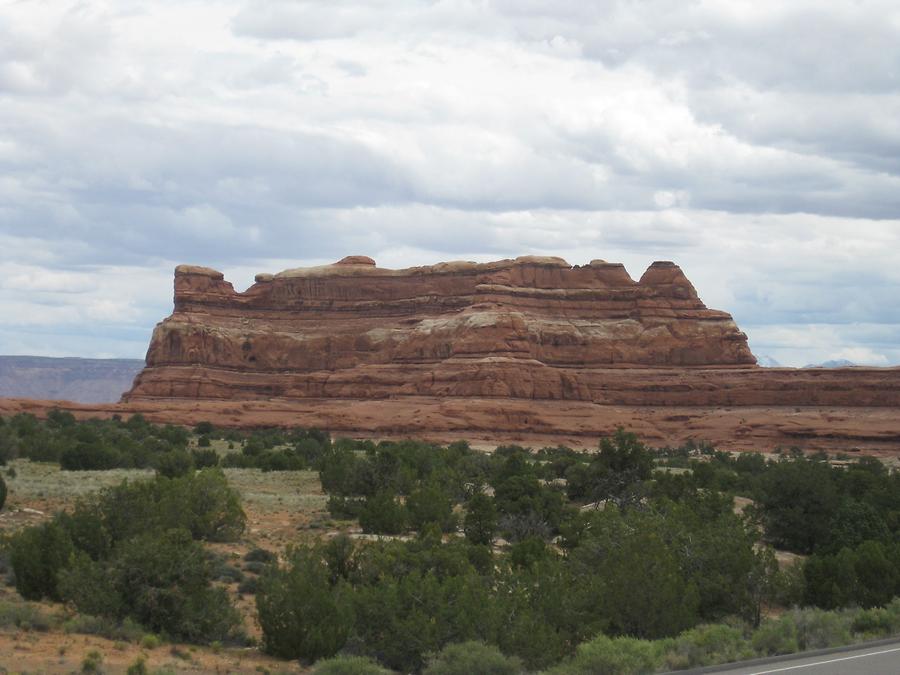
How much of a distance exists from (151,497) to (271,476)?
23787 millimetres

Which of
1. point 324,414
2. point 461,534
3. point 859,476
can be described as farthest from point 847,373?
point 461,534

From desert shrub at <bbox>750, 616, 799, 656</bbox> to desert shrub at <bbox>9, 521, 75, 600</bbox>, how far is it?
12228mm

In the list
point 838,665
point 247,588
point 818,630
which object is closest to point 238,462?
point 247,588

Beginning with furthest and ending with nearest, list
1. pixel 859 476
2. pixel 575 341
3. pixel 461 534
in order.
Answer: pixel 575 341
pixel 859 476
pixel 461 534

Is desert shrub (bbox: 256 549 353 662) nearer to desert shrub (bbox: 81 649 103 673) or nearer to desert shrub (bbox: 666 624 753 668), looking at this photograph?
desert shrub (bbox: 81 649 103 673)

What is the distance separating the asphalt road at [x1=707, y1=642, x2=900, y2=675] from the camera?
15.2 metres

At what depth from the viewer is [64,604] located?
2252 cm

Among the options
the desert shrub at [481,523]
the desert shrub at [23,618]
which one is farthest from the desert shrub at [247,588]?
the desert shrub at [481,523]

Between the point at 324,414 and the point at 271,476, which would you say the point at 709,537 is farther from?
the point at 324,414

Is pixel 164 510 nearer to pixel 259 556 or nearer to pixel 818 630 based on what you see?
pixel 259 556

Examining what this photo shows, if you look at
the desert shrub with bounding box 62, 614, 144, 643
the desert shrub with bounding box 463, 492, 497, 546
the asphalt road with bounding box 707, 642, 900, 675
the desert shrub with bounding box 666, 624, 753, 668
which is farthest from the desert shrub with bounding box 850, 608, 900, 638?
the desert shrub with bounding box 463, 492, 497, 546

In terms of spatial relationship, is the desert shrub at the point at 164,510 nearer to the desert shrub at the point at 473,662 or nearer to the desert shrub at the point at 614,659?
the desert shrub at the point at 473,662

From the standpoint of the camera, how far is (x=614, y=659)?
52.1ft

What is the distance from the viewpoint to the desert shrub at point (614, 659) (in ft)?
51.4
